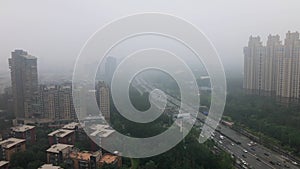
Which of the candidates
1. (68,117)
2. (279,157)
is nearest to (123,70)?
(279,157)

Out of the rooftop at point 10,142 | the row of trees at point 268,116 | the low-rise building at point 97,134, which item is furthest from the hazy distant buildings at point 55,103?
the row of trees at point 268,116

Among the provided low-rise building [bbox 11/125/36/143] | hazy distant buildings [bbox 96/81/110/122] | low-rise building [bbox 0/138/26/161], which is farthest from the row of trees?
low-rise building [bbox 0/138/26/161]

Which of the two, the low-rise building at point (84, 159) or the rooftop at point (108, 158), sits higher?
the rooftop at point (108, 158)

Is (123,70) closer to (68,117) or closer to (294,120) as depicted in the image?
(68,117)

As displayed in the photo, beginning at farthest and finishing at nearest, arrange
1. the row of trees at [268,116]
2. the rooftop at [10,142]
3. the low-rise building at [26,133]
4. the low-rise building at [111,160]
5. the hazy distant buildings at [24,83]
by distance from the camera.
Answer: the hazy distant buildings at [24,83] → the row of trees at [268,116] → the low-rise building at [26,133] → the rooftop at [10,142] → the low-rise building at [111,160]

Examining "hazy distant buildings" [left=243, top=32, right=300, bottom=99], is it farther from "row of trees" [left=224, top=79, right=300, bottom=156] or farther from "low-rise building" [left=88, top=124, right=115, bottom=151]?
"low-rise building" [left=88, top=124, right=115, bottom=151]

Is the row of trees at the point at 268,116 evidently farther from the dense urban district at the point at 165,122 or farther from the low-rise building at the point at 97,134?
the low-rise building at the point at 97,134
